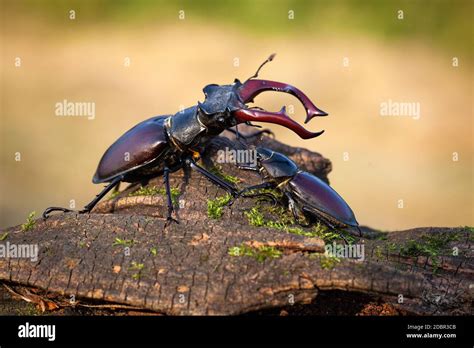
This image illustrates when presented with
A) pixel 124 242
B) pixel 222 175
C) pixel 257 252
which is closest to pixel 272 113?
pixel 222 175

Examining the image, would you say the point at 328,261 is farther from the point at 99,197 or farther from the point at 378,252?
the point at 99,197

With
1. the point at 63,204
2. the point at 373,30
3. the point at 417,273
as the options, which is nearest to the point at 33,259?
the point at 417,273

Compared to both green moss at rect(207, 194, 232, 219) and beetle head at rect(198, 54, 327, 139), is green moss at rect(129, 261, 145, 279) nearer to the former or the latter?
green moss at rect(207, 194, 232, 219)

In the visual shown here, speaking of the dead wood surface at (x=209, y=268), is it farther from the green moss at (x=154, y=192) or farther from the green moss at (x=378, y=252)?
the green moss at (x=154, y=192)

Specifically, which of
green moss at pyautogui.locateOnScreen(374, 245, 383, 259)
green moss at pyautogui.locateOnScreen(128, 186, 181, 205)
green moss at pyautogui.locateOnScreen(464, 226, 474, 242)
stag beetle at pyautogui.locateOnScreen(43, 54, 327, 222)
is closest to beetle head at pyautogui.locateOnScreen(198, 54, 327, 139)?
stag beetle at pyautogui.locateOnScreen(43, 54, 327, 222)

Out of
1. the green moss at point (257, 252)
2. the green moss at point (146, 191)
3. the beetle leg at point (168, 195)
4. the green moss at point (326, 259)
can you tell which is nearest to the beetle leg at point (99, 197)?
the green moss at point (146, 191)

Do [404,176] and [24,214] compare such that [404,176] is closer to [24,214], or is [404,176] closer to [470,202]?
[470,202]
